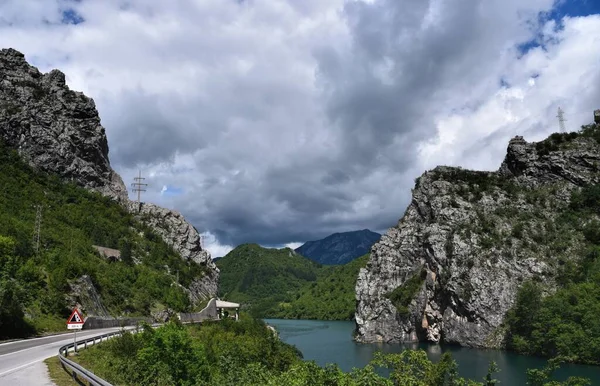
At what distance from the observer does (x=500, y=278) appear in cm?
10512

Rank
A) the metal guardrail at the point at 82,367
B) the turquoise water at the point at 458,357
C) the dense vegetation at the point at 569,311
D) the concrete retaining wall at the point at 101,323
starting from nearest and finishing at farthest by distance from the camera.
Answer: the metal guardrail at the point at 82,367 → the concrete retaining wall at the point at 101,323 → the turquoise water at the point at 458,357 → the dense vegetation at the point at 569,311

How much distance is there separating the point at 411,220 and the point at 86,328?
10996 centimetres

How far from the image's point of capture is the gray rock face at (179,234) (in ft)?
398

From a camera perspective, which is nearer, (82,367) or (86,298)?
(82,367)

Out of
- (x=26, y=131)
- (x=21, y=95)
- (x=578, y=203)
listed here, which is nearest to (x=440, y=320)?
(x=578, y=203)

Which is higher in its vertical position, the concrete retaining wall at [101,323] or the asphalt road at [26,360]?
the concrete retaining wall at [101,323]

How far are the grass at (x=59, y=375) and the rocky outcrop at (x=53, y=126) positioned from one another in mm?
95458

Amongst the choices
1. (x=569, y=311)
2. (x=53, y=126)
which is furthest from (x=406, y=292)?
(x=53, y=126)

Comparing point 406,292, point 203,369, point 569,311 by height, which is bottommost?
point 203,369

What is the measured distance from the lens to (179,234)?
4995 inches

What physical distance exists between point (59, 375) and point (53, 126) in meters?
108

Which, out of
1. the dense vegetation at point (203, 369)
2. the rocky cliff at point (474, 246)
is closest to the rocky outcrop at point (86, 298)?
the dense vegetation at point (203, 369)

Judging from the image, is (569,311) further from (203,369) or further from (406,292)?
(203,369)

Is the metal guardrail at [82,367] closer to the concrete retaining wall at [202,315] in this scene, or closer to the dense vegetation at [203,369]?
the dense vegetation at [203,369]
